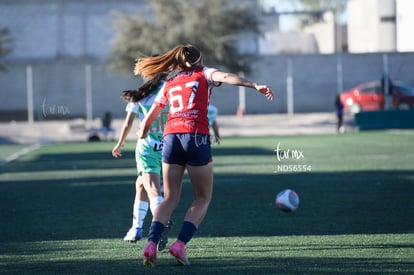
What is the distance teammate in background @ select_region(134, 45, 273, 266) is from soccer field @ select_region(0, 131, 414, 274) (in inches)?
15.7

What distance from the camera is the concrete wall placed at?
2248 inches

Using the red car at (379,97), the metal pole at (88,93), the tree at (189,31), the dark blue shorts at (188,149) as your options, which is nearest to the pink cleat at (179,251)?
the dark blue shorts at (188,149)

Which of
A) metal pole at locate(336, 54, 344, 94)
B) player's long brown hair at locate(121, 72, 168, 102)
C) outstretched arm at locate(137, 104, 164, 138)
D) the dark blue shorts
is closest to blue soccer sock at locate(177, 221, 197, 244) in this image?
the dark blue shorts

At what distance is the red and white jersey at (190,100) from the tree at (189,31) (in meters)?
46.7

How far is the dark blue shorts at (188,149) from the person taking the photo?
879cm

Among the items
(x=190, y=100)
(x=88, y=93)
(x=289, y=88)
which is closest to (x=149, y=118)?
(x=190, y=100)

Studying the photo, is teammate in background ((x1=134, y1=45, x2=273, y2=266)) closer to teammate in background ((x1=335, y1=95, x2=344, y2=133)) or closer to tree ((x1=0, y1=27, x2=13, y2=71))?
teammate in background ((x1=335, y1=95, x2=344, y2=133))

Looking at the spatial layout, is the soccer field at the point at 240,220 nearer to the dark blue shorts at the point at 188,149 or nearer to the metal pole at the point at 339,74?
the dark blue shorts at the point at 188,149

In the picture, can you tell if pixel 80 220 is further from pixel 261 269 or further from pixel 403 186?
pixel 403 186

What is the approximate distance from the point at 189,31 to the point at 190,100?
48167 mm

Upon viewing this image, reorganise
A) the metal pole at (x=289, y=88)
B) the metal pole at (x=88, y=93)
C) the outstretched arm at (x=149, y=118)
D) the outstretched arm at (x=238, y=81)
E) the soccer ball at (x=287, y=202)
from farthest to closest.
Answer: the metal pole at (x=289, y=88)
the metal pole at (x=88, y=93)
the soccer ball at (x=287, y=202)
the outstretched arm at (x=149, y=118)
the outstretched arm at (x=238, y=81)

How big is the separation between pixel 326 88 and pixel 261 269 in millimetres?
49667

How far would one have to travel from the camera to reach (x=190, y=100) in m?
8.83

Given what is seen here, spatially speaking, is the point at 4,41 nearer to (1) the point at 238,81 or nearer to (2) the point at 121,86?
(2) the point at 121,86
